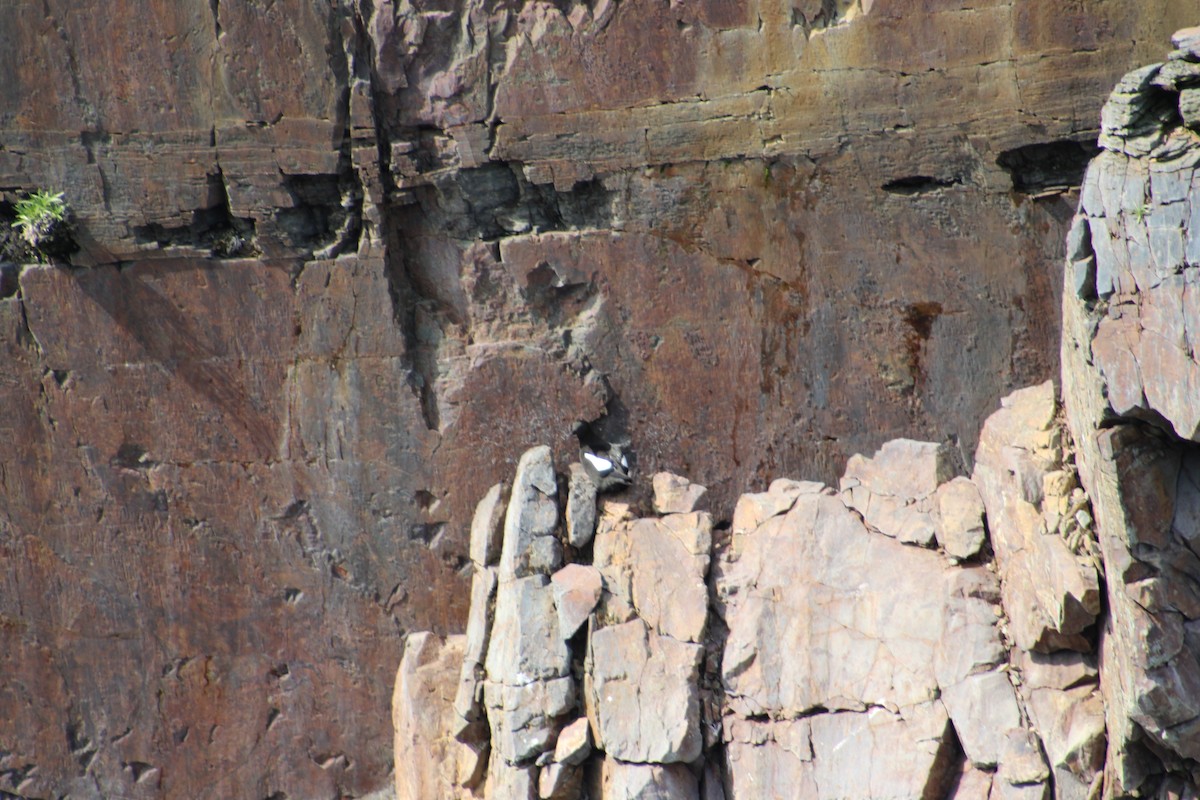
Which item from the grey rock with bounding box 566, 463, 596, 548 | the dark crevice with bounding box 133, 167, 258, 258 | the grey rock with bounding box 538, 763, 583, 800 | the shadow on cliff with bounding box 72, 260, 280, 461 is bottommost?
the grey rock with bounding box 538, 763, 583, 800

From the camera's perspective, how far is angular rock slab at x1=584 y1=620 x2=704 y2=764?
4.39m

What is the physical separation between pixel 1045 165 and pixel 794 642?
2.24 m

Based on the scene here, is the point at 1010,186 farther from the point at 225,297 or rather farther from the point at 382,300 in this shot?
the point at 225,297

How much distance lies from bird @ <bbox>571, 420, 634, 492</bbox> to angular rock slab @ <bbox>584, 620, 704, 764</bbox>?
0.71m

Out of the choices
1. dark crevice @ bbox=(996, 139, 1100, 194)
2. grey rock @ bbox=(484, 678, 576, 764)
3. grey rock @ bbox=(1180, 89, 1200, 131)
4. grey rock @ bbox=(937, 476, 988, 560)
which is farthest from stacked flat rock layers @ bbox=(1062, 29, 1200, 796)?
grey rock @ bbox=(484, 678, 576, 764)

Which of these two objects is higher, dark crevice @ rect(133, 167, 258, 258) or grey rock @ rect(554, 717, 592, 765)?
dark crevice @ rect(133, 167, 258, 258)

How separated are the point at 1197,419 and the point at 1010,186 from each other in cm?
200

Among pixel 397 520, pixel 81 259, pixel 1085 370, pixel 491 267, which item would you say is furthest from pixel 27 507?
pixel 1085 370

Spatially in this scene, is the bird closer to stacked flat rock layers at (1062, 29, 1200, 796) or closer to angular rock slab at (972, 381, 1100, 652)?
angular rock slab at (972, 381, 1100, 652)

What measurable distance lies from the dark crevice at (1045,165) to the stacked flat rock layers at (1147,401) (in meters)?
1.33

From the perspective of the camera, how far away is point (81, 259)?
5461 mm

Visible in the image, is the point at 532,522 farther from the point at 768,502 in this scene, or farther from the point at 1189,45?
the point at 1189,45

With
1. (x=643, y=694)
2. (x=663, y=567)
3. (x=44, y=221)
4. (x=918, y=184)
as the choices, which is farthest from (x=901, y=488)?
(x=44, y=221)

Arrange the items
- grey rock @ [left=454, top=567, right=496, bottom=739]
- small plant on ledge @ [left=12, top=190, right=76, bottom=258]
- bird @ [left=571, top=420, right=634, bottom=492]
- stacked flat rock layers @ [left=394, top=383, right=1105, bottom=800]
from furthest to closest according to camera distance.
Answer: small plant on ledge @ [left=12, top=190, right=76, bottom=258]
bird @ [left=571, top=420, right=634, bottom=492]
grey rock @ [left=454, top=567, right=496, bottom=739]
stacked flat rock layers @ [left=394, top=383, right=1105, bottom=800]
